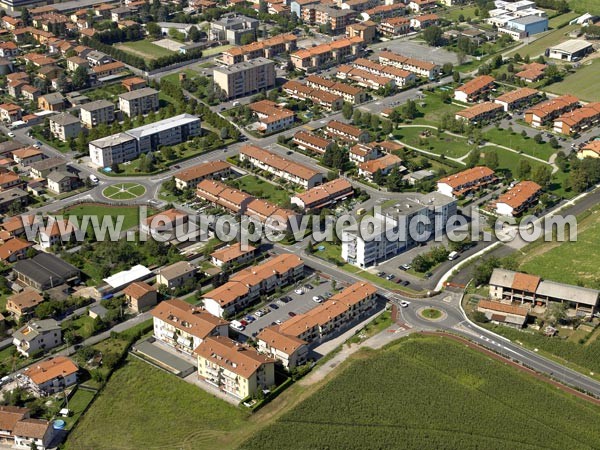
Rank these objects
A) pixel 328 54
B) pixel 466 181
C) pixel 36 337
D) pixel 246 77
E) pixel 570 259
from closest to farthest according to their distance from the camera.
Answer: pixel 36 337, pixel 570 259, pixel 466 181, pixel 246 77, pixel 328 54

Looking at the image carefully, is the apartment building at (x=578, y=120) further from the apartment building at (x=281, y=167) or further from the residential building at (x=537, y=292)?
the residential building at (x=537, y=292)

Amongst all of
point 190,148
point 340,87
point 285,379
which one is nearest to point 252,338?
point 285,379

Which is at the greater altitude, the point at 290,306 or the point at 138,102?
the point at 138,102

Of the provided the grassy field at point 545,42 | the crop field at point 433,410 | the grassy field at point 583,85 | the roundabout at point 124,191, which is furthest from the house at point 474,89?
the crop field at point 433,410

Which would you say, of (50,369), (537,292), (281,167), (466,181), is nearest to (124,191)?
(281,167)

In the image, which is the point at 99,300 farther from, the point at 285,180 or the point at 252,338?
the point at 285,180

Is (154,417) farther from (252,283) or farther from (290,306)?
(290,306)

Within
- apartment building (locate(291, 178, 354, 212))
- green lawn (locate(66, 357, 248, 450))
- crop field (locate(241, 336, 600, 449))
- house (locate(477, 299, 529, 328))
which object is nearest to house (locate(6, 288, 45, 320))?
green lawn (locate(66, 357, 248, 450))
